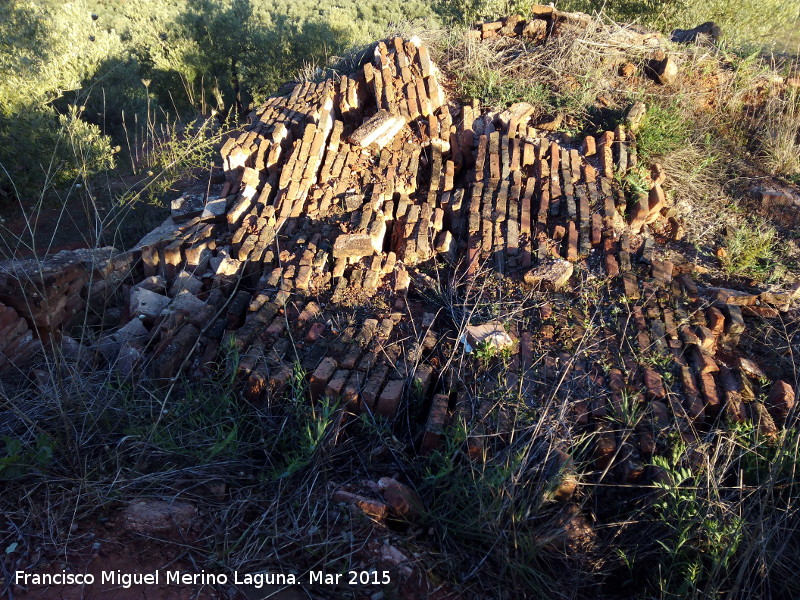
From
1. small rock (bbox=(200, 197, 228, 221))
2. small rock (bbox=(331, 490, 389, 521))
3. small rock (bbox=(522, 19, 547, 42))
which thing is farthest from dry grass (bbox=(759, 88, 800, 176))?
small rock (bbox=(200, 197, 228, 221))

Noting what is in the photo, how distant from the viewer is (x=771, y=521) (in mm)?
2691

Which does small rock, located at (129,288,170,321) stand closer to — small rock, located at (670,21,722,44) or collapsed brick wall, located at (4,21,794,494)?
collapsed brick wall, located at (4,21,794,494)

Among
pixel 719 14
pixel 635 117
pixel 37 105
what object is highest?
pixel 719 14

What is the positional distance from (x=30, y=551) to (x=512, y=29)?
6519 millimetres

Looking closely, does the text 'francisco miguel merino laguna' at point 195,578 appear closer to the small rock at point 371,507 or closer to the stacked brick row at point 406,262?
the small rock at point 371,507

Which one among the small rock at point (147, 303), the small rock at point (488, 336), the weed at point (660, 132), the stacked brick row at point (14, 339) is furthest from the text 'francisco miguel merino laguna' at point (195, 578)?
the weed at point (660, 132)

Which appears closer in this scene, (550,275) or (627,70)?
(550,275)

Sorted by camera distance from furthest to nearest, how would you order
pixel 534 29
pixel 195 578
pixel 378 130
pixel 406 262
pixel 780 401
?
pixel 534 29 → pixel 378 130 → pixel 406 262 → pixel 780 401 → pixel 195 578

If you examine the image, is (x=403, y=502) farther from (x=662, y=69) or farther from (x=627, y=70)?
(x=662, y=69)

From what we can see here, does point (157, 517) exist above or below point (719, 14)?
below

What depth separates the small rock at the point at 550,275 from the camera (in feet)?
12.3

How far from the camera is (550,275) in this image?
3.76 metres

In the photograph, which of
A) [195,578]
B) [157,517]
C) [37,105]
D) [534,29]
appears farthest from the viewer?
[37,105]

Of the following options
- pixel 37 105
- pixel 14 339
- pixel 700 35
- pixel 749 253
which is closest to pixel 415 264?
pixel 749 253
